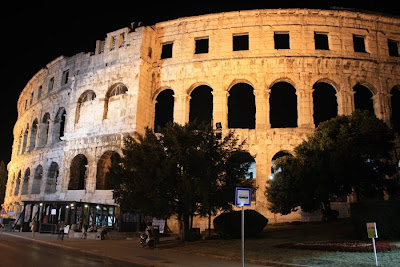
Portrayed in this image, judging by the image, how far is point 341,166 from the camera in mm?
19359

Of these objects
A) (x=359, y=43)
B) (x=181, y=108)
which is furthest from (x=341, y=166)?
(x=359, y=43)

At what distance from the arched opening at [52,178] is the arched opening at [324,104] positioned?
26596 mm

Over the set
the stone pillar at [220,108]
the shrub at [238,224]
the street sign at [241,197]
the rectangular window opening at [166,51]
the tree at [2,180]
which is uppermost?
the rectangular window opening at [166,51]

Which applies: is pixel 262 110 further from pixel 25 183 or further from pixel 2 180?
pixel 2 180

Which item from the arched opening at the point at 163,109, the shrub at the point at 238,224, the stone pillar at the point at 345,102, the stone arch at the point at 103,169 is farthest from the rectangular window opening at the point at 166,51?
the shrub at the point at 238,224

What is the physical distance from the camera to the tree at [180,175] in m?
16.7

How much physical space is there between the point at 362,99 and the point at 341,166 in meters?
14.8

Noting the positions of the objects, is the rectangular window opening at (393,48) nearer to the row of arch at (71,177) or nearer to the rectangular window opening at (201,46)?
the rectangular window opening at (201,46)

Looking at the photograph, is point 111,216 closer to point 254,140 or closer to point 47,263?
point 254,140

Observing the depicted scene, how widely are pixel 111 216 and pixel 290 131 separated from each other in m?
15.1

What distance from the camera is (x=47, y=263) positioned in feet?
35.5

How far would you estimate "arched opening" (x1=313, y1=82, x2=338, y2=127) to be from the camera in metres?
32.9

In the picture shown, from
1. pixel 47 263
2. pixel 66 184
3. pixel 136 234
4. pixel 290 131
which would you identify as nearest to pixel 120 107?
pixel 66 184

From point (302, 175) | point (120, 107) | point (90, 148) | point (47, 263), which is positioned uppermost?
point (120, 107)
